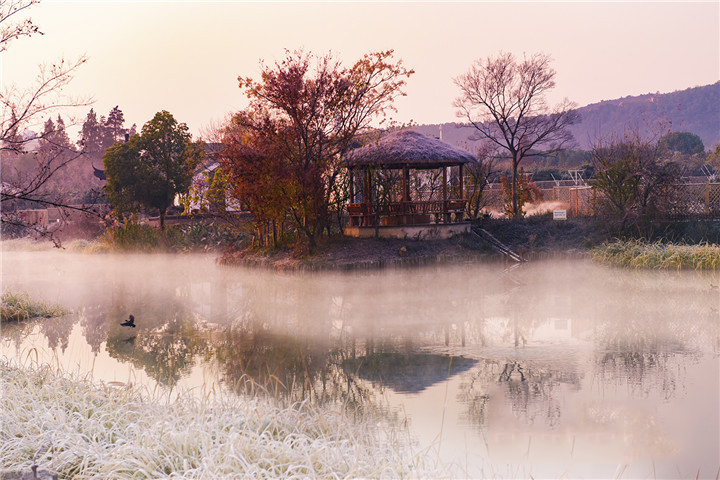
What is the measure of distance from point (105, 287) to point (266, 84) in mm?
6726

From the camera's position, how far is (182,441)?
409cm

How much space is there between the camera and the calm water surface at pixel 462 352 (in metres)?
5.09

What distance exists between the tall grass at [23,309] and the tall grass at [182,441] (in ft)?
20.3

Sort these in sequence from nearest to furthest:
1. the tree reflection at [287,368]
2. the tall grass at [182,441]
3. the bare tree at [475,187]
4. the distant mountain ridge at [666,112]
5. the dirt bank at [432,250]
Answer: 1. the tall grass at [182,441]
2. the tree reflection at [287,368]
3. the dirt bank at [432,250]
4. the bare tree at [475,187]
5. the distant mountain ridge at [666,112]

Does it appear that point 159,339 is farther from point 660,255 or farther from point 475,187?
point 475,187

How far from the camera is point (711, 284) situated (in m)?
13.2

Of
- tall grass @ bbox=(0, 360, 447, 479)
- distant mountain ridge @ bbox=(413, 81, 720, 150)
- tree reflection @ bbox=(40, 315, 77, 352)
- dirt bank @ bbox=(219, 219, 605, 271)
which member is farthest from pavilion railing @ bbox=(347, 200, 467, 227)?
distant mountain ridge @ bbox=(413, 81, 720, 150)

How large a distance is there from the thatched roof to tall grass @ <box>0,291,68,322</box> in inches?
364

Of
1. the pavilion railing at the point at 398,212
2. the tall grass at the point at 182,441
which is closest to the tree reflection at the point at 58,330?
the tall grass at the point at 182,441

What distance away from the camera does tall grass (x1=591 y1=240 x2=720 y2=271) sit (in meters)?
14.9

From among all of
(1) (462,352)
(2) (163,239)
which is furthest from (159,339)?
(2) (163,239)

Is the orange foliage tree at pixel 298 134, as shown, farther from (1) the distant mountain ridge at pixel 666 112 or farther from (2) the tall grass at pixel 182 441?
(1) the distant mountain ridge at pixel 666 112

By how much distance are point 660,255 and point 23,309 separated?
14037 mm

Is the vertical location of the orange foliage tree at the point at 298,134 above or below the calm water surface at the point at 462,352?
above
